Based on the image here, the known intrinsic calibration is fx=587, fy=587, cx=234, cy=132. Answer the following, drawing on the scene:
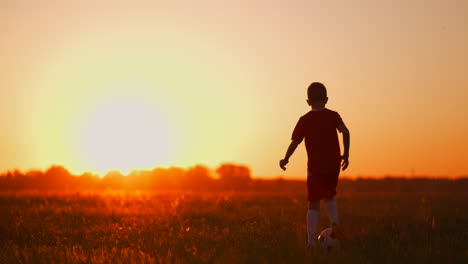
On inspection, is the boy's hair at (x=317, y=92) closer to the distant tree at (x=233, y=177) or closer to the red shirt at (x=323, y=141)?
the red shirt at (x=323, y=141)

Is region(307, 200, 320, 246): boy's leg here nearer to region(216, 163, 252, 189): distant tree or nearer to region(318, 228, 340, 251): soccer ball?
region(318, 228, 340, 251): soccer ball

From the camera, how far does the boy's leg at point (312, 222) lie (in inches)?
327

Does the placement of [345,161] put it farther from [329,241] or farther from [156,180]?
[156,180]

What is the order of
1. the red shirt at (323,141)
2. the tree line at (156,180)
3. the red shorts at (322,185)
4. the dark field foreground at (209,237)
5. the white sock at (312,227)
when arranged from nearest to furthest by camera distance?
1. the dark field foreground at (209,237)
2. the white sock at (312,227)
3. the red shorts at (322,185)
4. the red shirt at (323,141)
5. the tree line at (156,180)

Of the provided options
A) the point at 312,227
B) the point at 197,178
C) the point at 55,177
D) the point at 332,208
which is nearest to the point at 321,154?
the point at 332,208

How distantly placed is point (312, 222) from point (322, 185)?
55 centimetres

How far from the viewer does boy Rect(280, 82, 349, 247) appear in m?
8.44

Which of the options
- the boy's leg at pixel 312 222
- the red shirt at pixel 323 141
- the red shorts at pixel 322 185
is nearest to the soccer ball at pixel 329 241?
the boy's leg at pixel 312 222

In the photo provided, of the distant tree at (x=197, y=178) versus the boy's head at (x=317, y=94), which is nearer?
the boy's head at (x=317, y=94)

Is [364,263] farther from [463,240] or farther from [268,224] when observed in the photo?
[268,224]

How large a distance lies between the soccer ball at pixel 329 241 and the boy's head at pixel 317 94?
1.89 metres

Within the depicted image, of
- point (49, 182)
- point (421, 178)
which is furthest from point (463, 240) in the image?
point (49, 182)

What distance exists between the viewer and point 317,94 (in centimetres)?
861

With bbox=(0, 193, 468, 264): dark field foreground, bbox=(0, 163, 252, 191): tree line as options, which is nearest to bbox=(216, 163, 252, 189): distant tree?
bbox=(0, 163, 252, 191): tree line
